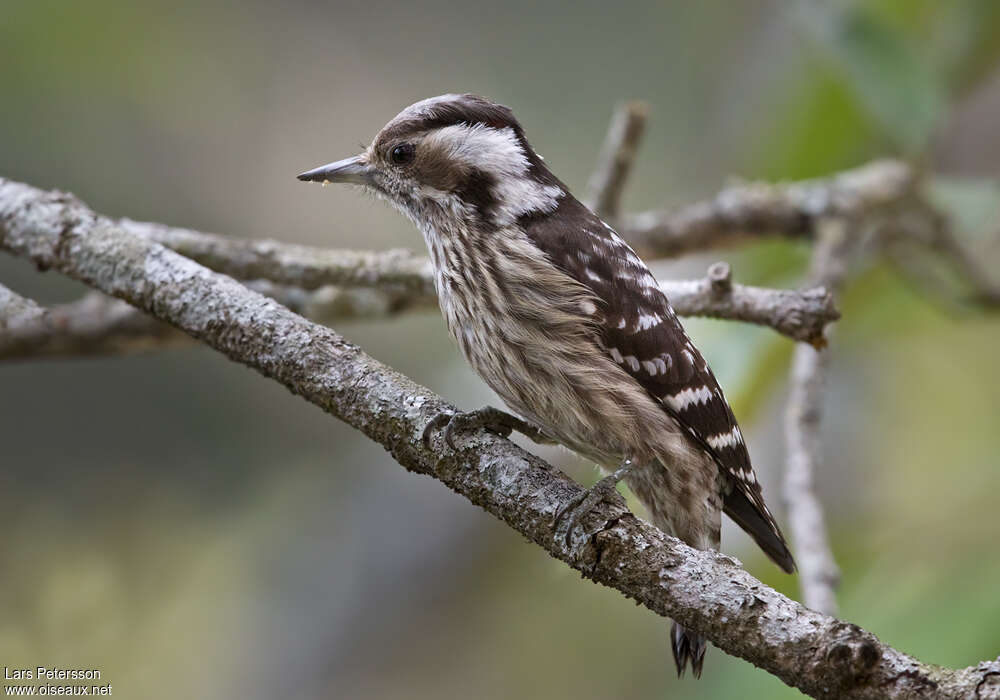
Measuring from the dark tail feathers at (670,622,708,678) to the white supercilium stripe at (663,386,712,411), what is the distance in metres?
0.55

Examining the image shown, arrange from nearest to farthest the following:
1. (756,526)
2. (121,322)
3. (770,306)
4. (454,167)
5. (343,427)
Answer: (770,306) → (756,526) → (454,167) → (121,322) → (343,427)

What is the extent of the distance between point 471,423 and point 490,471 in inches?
5.4

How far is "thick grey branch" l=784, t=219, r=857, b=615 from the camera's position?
2510 millimetres

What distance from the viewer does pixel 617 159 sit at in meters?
3.43

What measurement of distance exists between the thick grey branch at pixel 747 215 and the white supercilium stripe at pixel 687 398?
1243 mm

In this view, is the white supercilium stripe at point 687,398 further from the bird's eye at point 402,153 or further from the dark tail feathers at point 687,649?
the bird's eye at point 402,153

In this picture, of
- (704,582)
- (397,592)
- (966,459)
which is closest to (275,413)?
(397,592)

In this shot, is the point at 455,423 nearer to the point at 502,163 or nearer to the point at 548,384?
the point at 548,384

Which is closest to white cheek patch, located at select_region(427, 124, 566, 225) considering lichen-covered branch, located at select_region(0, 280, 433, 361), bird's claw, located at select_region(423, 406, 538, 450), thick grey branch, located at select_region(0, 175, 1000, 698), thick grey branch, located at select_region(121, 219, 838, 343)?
thick grey branch, located at select_region(121, 219, 838, 343)

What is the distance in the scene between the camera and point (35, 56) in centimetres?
497

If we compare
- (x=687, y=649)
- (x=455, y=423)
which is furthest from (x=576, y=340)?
(x=687, y=649)

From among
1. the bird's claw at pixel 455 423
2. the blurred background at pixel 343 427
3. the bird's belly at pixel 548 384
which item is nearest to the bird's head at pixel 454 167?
the bird's belly at pixel 548 384

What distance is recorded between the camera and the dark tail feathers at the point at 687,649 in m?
2.62

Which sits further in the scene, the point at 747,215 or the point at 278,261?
the point at 747,215
